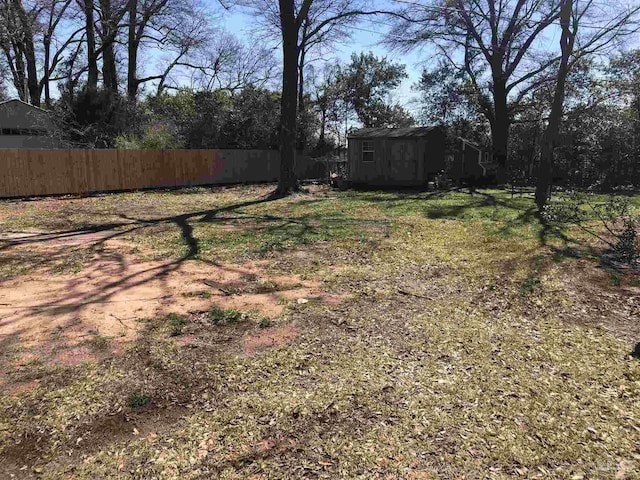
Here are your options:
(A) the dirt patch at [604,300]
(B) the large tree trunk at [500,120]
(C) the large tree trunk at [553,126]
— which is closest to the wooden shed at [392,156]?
(B) the large tree trunk at [500,120]

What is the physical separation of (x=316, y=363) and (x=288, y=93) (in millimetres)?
13190

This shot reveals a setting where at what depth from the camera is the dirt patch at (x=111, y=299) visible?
11.2 feet

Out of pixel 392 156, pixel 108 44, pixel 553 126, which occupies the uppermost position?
pixel 108 44

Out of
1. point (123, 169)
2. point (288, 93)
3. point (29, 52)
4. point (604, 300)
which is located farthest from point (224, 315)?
point (29, 52)

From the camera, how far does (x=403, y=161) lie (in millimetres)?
17750

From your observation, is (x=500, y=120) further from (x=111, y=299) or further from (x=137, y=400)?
(x=137, y=400)

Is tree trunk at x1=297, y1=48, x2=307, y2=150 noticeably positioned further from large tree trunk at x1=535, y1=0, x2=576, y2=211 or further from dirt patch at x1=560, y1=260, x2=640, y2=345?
dirt patch at x1=560, y1=260, x2=640, y2=345

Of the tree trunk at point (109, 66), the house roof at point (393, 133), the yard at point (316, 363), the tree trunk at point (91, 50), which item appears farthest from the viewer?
the tree trunk at point (109, 66)

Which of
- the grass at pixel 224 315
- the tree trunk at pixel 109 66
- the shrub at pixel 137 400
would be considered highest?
the tree trunk at pixel 109 66

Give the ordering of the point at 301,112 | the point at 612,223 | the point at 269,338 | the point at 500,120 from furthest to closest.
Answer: the point at 301,112, the point at 500,120, the point at 612,223, the point at 269,338

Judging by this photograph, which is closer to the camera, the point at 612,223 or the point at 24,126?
the point at 612,223

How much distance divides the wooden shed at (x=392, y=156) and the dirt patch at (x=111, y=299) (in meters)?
12.9

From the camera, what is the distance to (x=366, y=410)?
2572mm

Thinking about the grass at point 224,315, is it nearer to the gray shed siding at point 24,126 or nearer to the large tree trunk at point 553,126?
the large tree trunk at point 553,126
